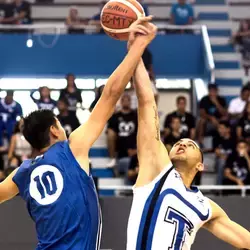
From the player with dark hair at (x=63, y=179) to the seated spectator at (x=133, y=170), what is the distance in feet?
23.6

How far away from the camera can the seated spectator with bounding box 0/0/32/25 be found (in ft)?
53.9

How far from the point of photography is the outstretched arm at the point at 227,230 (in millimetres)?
5539

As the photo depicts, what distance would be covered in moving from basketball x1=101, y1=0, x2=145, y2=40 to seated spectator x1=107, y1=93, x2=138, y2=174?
7499mm

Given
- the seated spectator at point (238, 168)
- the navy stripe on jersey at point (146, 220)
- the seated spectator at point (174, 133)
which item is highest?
the navy stripe on jersey at point (146, 220)

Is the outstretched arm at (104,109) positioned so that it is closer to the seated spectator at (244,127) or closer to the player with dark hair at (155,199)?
the player with dark hair at (155,199)

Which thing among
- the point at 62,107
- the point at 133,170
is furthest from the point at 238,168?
the point at 62,107

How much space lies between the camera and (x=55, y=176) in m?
4.41

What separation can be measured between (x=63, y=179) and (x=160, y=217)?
38.0 inches

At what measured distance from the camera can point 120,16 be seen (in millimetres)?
5141

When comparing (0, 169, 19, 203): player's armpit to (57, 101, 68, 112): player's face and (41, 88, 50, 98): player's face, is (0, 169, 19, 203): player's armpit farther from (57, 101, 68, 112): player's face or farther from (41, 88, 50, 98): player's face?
(41, 88, 50, 98): player's face

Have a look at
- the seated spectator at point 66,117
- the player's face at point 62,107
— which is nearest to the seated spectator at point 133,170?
the seated spectator at point 66,117

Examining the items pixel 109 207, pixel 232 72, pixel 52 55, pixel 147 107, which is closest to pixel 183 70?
pixel 232 72

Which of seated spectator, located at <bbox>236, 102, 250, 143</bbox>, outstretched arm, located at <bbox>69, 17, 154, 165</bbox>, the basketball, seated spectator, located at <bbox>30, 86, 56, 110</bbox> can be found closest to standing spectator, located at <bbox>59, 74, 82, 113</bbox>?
seated spectator, located at <bbox>30, 86, 56, 110</bbox>

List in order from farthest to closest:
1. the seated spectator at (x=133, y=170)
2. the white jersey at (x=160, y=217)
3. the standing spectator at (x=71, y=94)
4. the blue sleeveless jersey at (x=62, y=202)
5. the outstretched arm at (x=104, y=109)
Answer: the standing spectator at (x=71, y=94) → the seated spectator at (x=133, y=170) → the white jersey at (x=160, y=217) → the outstretched arm at (x=104, y=109) → the blue sleeveless jersey at (x=62, y=202)
